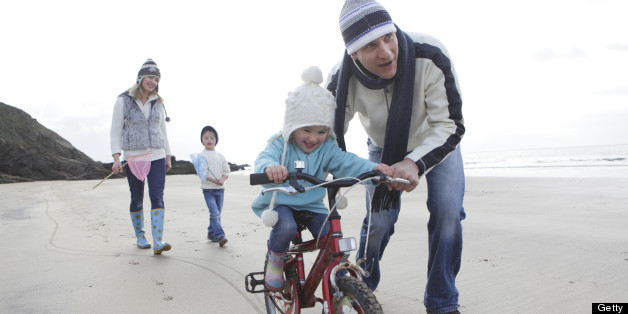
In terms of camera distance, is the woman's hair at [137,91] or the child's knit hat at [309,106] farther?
the woman's hair at [137,91]

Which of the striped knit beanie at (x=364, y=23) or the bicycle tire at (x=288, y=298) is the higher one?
the striped knit beanie at (x=364, y=23)

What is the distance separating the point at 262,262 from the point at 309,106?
2570mm

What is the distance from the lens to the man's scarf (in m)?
2.59

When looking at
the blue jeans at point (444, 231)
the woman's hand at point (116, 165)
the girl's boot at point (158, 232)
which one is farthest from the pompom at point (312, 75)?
the woman's hand at point (116, 165)

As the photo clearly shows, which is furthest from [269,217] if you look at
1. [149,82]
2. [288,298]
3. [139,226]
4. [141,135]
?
[139,226]

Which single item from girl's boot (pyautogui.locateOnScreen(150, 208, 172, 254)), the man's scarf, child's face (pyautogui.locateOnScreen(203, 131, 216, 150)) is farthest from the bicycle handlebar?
child's face (pyautogui.locateOnScreen(203, 131, 216, 150))

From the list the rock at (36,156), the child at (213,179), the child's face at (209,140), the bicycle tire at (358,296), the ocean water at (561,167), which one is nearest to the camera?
the bicycle tire at (358,296)

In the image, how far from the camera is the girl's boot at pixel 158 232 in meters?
5.05

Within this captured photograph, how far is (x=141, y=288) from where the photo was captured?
149 inches

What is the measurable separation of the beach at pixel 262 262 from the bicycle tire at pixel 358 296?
1144 mm

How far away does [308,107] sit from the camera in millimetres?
2459

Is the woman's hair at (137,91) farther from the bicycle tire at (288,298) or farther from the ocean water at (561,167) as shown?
the ocean water at (561,167)

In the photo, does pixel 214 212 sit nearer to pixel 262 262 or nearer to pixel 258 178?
pixel 262 262

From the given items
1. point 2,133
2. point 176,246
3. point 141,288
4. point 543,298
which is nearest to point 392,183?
point 543,298
